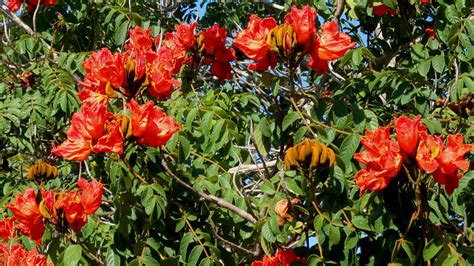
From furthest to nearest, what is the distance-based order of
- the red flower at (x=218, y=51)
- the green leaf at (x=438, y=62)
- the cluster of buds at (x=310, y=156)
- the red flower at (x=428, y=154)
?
the red flower at (x=218, y=51) < the green leaf at (x=438, y=62) < the cluster of buds at (x=310, y=156) < the red flower at (x=428, y=154)

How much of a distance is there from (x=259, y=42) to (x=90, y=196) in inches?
29.8

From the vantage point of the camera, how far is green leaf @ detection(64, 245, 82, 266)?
2642mm

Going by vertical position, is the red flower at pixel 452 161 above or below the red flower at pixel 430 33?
above

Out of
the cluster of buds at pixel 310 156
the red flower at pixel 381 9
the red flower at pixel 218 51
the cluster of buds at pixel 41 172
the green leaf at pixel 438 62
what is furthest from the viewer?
the cluster of buds at pixel 41 172

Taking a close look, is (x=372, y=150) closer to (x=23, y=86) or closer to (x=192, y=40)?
(x=192, y=40)

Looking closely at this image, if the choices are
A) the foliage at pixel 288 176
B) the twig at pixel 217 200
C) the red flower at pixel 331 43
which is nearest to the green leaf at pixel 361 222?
the foliage at pixel 288 176

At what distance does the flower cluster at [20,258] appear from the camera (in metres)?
2.68

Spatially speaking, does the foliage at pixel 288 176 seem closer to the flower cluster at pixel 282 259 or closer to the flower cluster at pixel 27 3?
the flower cluster at pixel 282 259

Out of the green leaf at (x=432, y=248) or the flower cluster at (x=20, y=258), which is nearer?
the green leaf at (x=432, y=248)

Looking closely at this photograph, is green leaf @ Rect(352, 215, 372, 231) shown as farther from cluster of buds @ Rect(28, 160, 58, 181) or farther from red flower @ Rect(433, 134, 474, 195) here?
cluster of buds @ Rect(28, 160, 58, 181)

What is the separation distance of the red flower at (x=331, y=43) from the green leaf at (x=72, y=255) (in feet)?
3.34

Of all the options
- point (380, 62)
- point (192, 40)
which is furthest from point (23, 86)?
point (380, 62)

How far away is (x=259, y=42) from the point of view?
2805mm

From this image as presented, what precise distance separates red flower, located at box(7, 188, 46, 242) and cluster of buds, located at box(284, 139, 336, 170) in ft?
2.79
